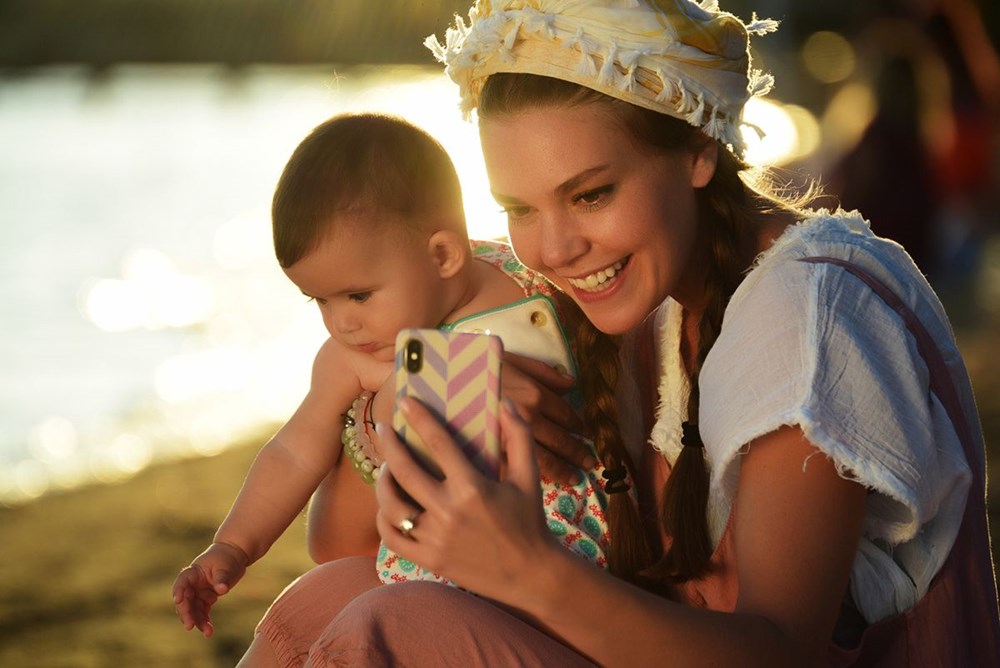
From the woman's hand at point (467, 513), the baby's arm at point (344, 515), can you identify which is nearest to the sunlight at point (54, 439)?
the baby's arm at point (344, 515)

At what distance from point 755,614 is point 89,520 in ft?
16.1

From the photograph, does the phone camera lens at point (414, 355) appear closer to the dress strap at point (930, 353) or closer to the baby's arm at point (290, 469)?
the dress strap at point (930, 353)

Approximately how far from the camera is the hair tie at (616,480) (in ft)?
8.35

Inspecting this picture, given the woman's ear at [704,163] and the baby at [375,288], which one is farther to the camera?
the baby at [375,288]

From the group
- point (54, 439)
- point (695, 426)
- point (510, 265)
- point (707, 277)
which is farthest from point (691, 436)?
point (54, 439)

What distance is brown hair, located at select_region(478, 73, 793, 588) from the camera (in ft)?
7.85

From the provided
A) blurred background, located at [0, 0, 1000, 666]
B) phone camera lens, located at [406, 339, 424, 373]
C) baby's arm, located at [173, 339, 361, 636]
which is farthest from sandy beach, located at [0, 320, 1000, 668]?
phone camera lens, located at [406, 339, 424, 373]

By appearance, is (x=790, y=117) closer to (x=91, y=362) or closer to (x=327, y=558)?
(x=91, y=362)

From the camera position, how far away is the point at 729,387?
2141 mm

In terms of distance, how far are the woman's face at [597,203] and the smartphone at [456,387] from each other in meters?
0.48

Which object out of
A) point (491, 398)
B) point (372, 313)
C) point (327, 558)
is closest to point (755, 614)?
point (491, 398)

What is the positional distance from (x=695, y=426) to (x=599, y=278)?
31cm

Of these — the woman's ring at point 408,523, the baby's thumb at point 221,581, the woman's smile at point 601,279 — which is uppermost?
the woman's smile at point 601,279

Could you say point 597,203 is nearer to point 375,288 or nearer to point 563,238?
point 563,238
